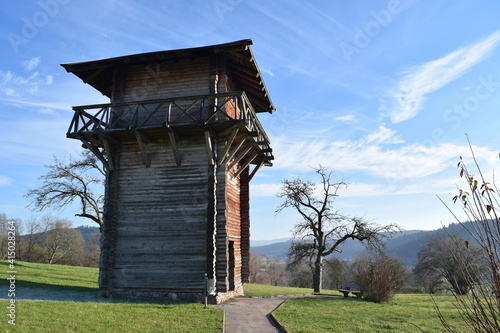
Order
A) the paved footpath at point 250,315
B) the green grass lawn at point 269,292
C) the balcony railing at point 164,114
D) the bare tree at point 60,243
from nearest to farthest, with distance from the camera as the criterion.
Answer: the paved footpath at point 250,315, the balcony railing at point 164,114, the green grass lawn at point 269,292, the bare tree at point 60,243

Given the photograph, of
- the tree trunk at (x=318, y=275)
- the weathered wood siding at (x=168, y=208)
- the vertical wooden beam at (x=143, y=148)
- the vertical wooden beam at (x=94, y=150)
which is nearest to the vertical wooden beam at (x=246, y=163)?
the weathered wood siding at (x=168, y=208)

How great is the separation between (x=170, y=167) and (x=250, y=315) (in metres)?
6.95

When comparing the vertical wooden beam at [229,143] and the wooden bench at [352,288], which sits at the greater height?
the vertical wooden beam at [229,143]

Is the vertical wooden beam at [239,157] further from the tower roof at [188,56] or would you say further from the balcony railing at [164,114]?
the tower roof at [188,56]

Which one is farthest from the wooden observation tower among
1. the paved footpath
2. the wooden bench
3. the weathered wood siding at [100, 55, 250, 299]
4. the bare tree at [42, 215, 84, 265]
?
the bare tree at [42, 215, 84, 265]

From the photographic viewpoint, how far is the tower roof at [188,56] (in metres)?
13.6

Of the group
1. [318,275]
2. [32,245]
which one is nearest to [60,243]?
[32,245]

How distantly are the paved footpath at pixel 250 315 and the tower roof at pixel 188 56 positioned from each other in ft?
33.6

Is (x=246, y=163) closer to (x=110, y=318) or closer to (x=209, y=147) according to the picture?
(x=209, y=147)

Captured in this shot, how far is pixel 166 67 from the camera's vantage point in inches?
593

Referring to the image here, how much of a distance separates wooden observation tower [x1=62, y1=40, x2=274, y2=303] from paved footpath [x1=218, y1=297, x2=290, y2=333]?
0.87 m

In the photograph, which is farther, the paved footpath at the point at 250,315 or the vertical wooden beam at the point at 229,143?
the vertical wooden beam at the point at 229,143

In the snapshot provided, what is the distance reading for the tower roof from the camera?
44.8ft

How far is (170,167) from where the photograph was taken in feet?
46.1
